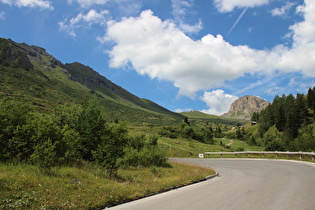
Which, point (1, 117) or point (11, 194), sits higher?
point (1, 117)

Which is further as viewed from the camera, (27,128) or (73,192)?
(27,128)

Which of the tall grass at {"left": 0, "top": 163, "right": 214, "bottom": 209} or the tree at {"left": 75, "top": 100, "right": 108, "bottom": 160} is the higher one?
the tree at {"left": 75, "top": 100, "right": 108, "bottom": 160}

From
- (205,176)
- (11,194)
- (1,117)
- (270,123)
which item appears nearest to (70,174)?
(11,194)

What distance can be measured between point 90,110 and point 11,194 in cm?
847

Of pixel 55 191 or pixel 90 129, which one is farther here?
pixel 90 129

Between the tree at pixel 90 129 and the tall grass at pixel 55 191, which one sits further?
the tree at pixel 90 129

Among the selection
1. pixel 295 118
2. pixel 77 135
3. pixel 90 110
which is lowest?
pixel 77 135

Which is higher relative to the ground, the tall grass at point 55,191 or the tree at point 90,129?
the tree at point 90,129

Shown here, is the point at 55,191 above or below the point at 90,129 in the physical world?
below

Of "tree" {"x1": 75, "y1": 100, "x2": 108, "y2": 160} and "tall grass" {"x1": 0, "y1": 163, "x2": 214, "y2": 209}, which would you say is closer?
"tall grass" {"x1": 0, "y1": 163, "x2": 214, "y2": 209}

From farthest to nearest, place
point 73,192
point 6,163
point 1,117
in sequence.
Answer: point 1,117 < point 6,163 < point 73,192

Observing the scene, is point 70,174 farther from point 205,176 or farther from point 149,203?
point 205,176

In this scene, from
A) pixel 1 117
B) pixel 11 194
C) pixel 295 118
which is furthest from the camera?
pixel 295 118

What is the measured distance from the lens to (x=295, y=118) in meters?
100
